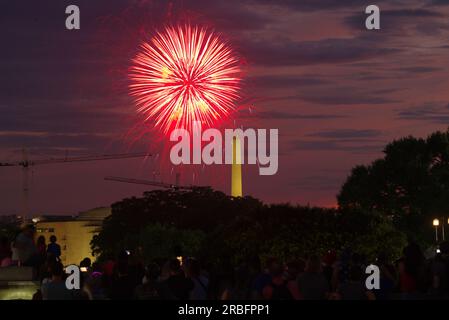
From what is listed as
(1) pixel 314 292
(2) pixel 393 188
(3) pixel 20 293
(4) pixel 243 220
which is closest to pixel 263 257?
(4) pixel 243 220

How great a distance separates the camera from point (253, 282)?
2259 centimetres

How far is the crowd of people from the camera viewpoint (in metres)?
20.9

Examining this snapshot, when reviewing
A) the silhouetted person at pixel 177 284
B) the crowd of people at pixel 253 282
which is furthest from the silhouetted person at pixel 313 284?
the silhouetted person at pixel 177 284

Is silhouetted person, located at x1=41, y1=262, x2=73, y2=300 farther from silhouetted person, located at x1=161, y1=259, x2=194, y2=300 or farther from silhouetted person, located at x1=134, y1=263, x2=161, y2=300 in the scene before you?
silhouetted person, located at x1=161, y1=259, x2=194, y2=300

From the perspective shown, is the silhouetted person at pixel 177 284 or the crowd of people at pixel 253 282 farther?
the silhouetted person at pixel 177 284

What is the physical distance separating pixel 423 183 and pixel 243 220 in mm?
52743

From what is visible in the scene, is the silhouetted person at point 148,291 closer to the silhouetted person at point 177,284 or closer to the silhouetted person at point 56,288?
the silhouetted person at point 177,284

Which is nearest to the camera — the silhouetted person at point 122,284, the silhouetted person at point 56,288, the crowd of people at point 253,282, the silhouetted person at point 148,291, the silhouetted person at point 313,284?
the silhouetted person at point 148,291

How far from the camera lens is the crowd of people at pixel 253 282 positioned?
20859mm

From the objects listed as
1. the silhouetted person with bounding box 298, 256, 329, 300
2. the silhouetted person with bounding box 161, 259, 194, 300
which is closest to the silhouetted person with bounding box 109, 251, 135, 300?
the silhouetted person with bounding box 161, 259, 194, 300

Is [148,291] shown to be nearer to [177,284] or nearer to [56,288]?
[177,284]

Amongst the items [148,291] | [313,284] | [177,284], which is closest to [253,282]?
[313,284]

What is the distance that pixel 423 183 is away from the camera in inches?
4136
